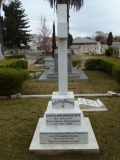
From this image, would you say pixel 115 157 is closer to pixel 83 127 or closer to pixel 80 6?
pixel 83 127

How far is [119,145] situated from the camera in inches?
127

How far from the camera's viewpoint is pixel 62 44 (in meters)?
3.22

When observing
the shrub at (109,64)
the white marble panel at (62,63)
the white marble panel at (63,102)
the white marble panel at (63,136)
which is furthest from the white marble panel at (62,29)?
the shrub at (109,64)

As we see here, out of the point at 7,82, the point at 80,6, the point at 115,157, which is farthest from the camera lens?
the point at 80,6

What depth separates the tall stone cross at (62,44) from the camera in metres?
3.06

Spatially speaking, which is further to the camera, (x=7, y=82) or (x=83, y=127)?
(x=7, y=82)

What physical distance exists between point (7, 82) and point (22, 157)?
3.64m

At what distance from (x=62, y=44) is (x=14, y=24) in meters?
35.7


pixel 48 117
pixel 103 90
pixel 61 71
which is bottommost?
pixel 103 90

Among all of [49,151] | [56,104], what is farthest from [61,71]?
[49,151]

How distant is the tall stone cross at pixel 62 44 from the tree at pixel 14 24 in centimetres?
3526

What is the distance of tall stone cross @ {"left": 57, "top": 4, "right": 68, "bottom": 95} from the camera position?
3059 millimetres

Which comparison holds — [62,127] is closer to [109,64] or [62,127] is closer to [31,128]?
[31,128]

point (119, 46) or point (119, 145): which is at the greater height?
point (119, 46)
